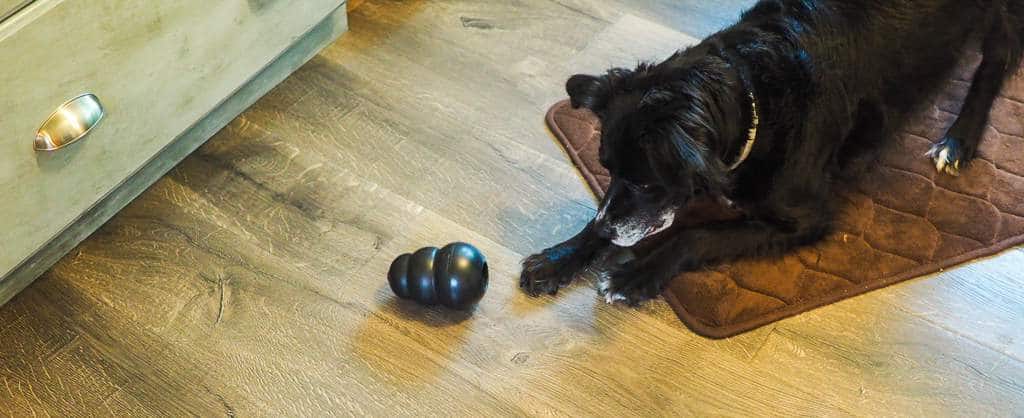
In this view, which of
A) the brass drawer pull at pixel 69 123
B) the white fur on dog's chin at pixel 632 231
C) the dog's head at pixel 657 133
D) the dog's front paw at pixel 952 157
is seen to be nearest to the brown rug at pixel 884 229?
the dog's front paw at pixel 952 157

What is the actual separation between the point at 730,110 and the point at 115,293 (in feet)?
4.22

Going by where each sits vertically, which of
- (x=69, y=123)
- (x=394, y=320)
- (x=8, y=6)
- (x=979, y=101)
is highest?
(x=8, y=6)

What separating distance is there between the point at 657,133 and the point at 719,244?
1.46 ft

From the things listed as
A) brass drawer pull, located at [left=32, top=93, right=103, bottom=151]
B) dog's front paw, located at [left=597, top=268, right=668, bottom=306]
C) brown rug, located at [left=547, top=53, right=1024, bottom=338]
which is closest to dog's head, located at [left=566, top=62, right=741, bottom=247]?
dog's front paw, located at [left=597, top=268, right=668, bottom=306]

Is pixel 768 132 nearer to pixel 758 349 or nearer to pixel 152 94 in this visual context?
pixel 758 349

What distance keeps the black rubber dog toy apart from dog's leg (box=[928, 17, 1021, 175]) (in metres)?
1.20

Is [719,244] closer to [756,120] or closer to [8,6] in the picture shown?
[756,120]

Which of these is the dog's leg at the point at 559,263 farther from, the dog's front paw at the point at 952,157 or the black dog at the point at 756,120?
the dog's front paw at the point at 952,157

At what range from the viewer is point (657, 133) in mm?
1438

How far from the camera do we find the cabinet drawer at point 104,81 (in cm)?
143

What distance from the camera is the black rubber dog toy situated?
1604 millimetres

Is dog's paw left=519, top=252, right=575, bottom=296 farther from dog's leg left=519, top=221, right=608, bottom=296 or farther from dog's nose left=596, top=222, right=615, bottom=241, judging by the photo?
dog's nose left=596, top=222, right=615, bottom=241

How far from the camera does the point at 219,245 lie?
1825 millimetres

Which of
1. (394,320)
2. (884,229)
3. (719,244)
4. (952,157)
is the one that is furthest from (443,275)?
(952,157)
